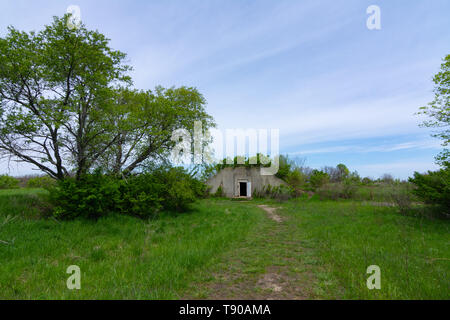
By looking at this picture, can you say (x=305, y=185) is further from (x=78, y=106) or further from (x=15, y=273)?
(x=15, y=273)

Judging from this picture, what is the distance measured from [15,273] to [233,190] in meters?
22.7

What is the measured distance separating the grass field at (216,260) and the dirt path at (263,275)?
0.7 inches

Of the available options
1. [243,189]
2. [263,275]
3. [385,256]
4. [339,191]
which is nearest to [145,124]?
[263,275]

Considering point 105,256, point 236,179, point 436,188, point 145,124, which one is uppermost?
point 145,124

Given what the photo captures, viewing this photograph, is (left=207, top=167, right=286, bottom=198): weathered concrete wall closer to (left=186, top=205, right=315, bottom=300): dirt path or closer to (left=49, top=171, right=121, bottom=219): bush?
(left=49, top=171, right=121, bottom=219): bush

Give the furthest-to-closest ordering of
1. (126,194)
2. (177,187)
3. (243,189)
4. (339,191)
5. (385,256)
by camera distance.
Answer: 1. (243,189)
2. (339,191)
3. (177,187)
4. (126,194)
5. (385,256)

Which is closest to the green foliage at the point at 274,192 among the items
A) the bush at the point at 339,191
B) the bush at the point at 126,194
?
the bush at the point at 339,191

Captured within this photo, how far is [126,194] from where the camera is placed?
33.2 ft

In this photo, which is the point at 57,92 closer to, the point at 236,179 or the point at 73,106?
the point at 73,106

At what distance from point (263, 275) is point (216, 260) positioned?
1276 millimetres

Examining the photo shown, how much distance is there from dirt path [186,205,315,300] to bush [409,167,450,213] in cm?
874
